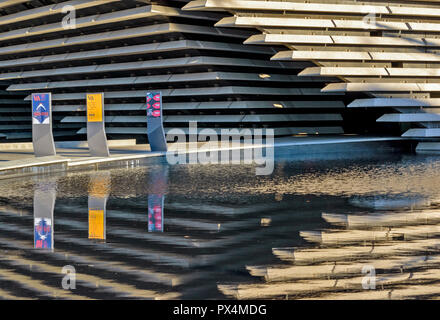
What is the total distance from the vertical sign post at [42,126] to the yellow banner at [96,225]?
1008 cm

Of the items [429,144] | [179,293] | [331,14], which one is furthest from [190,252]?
[429,144]

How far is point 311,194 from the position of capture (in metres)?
12.7

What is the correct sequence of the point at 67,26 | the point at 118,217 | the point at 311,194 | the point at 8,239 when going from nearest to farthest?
the point at 8,239
the point at 118,217
the point at 311,194
the point at 67,26

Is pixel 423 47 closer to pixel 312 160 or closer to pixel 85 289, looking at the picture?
pixel 312 160

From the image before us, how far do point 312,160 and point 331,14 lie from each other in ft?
21.2

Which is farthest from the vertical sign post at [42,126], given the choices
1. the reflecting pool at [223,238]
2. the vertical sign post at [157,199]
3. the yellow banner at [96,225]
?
the yellow banner at [96,225]

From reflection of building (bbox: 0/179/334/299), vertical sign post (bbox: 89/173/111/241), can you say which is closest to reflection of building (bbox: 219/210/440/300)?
reflection of building (bbox: 0/179/334/299)

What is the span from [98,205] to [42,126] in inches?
376

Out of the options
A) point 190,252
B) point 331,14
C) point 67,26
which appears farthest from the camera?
point 67,26

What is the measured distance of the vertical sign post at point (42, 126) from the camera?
66.2 ft

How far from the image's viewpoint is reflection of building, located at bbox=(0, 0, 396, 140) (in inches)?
1093
